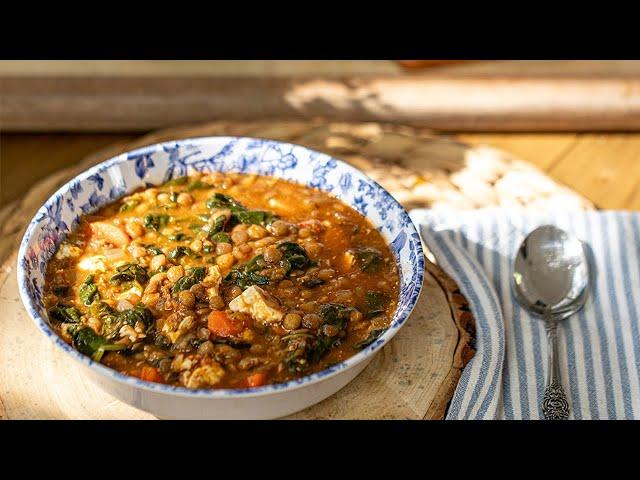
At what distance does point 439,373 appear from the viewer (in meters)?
3.21

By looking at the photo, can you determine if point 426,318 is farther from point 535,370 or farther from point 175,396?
point 175,396

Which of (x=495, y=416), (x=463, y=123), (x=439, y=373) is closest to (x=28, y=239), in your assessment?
(x=439, y=373)

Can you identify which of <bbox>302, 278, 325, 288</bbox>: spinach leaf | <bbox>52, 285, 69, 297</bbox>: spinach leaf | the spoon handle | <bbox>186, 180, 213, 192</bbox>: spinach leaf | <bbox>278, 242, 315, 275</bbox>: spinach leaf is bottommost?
the spoon handle

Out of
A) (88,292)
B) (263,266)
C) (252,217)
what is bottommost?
(88,292)

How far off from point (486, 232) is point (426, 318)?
690mm

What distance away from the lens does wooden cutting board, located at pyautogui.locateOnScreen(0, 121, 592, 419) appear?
307 centimetres

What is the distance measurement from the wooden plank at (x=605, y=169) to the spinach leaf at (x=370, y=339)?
8.65 feet

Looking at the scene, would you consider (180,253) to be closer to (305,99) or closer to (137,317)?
(137,317)

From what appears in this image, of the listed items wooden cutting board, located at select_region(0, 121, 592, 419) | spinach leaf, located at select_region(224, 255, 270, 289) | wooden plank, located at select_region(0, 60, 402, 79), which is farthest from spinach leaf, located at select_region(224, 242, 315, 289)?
wooden plank, located at select_region(0, 60, 402, 79)

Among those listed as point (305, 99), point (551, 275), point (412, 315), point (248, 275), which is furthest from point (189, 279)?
point (305, 99)

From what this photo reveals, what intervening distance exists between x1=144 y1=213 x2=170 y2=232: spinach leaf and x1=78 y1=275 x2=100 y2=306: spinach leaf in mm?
405

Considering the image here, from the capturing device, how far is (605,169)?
5.40m

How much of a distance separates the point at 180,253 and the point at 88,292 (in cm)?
40

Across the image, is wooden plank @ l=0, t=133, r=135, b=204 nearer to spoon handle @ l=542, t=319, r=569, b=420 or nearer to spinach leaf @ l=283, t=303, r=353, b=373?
spinach leaf @ l=283, t=303, r=353, b=373
